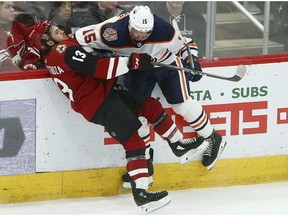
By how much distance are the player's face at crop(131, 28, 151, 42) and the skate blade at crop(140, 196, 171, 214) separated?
806 millimetres

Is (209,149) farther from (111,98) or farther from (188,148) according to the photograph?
(111,98)

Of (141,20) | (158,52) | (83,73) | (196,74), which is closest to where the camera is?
(141,20)

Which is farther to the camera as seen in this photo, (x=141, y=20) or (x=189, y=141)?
(x=189, y=141)

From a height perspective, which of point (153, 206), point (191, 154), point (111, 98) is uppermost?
point (111, 98)

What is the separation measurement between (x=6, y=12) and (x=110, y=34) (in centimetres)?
67

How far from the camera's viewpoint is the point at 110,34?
521 cm

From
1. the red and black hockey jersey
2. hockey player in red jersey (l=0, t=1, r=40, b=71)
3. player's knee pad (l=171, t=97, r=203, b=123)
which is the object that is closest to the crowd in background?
hockey player in red jersey (l=0, t=1, r=40, b=71)

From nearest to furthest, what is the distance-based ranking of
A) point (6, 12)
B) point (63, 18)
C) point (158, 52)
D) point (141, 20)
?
1. point (141, 20)
2. point (158, 52)
3. point (6, 12)
4. point (63, 18)

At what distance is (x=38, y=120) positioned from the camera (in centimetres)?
535

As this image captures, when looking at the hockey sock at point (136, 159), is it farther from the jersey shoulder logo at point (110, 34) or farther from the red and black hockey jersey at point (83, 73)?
the jersey shoulder logo at point (110, 34)

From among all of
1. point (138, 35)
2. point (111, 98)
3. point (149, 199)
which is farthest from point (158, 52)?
point (149, 199)

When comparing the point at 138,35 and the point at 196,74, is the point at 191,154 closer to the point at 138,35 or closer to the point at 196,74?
the point at 196,74

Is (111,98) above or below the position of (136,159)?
above

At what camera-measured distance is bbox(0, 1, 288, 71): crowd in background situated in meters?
5.47
